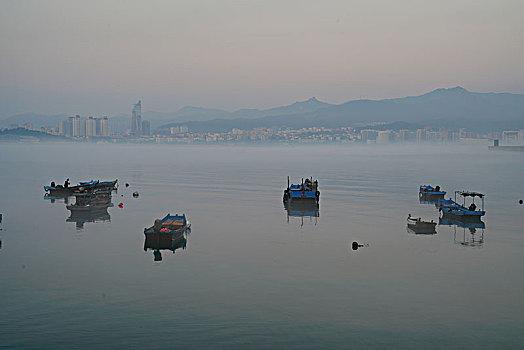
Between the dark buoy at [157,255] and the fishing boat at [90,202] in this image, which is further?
the fishing boat at [90,202]

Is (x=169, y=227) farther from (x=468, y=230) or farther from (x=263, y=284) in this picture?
(x=468, y=230)

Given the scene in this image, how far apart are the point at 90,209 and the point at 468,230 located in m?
42.2

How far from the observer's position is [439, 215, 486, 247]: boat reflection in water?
4709cm

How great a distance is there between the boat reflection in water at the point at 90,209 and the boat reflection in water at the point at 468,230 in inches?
1470

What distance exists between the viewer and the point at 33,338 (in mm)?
24359

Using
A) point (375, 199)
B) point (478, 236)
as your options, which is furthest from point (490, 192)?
point (478, 236)

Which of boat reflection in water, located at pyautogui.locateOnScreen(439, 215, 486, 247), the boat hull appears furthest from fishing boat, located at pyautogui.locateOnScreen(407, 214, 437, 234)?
boat reflection in water, located at pyautogui.locateOnScreen(439, 215, 486, 247)

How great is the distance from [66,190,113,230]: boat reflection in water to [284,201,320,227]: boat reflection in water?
72.7ft

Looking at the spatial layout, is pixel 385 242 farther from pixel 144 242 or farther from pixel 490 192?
pixel 490 192

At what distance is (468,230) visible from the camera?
5312 cm

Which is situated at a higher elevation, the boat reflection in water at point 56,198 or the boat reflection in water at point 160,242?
the boat reflection in water at point 160,242

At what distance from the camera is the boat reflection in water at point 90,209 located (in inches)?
2367

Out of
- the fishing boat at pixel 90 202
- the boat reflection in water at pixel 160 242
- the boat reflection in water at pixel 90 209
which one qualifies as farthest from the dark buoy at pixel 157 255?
the fishing boat at pixel 90 202

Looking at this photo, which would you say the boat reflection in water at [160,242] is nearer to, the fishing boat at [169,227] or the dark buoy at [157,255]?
the fishing boat at [169,227]
